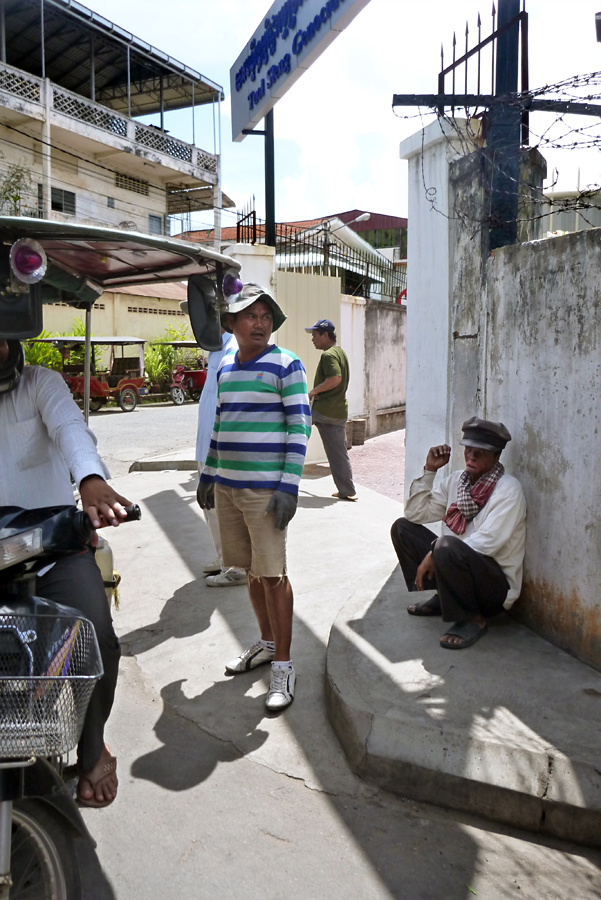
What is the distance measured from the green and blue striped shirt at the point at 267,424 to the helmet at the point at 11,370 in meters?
1.10

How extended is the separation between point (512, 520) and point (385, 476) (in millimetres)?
5799

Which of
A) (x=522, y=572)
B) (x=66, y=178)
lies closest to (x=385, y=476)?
(x=522, y=572)

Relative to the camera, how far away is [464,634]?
3490 millimetres

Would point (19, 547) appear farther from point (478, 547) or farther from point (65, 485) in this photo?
point (478, 547)

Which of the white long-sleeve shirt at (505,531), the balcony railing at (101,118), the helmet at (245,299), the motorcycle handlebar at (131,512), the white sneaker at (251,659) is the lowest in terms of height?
the white sneaker at (251,659)

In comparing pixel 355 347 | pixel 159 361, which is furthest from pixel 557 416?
pixel 159 361

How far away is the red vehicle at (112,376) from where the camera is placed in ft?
62.7

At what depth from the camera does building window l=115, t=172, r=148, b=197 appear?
26.4m

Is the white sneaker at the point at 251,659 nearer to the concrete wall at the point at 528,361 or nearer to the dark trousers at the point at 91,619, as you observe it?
the concrete wall at the point at 528,361

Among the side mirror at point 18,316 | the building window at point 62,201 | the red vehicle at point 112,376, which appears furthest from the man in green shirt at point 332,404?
the building window at point 62,201

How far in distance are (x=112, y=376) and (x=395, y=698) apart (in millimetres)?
18321

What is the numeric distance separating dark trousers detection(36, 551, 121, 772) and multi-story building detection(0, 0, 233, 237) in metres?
18.7

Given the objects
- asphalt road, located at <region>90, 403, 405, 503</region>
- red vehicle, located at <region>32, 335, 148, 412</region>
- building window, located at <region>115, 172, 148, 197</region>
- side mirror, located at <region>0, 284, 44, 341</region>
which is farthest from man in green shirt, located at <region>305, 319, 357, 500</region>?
Result: building window, located at <region>115, 172, 148, 197</region>

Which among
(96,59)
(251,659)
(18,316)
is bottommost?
(251,659)
